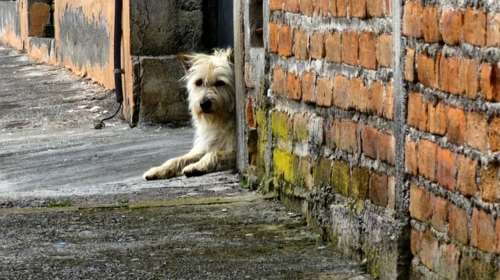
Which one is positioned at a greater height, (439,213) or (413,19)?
(413,19)

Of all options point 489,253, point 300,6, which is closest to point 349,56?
point 300,6

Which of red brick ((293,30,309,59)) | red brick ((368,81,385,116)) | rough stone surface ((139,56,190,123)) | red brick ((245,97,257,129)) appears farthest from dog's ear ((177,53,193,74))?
red brick ((368,81,385,116))

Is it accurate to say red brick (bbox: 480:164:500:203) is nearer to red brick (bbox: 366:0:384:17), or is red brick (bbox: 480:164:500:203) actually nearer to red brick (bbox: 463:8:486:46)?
red brick (bbox: 463:8:486:46)

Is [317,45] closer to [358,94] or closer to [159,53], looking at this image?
[358,94]

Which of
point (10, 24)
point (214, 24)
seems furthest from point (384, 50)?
point (10, 24)

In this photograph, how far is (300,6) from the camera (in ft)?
19.7

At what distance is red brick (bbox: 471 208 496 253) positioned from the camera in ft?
12.5

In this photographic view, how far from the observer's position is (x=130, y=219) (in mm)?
6457

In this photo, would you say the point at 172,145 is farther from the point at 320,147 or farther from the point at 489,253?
the point at 489,253

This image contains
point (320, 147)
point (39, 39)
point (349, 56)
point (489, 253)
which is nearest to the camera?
point (489, 253)

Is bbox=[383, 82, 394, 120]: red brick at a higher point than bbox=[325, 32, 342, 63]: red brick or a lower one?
lower

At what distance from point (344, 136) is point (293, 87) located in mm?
870

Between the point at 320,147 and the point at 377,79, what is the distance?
0.89 metres

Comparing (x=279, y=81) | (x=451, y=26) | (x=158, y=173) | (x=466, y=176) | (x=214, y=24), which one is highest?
(x=451, y=26)
